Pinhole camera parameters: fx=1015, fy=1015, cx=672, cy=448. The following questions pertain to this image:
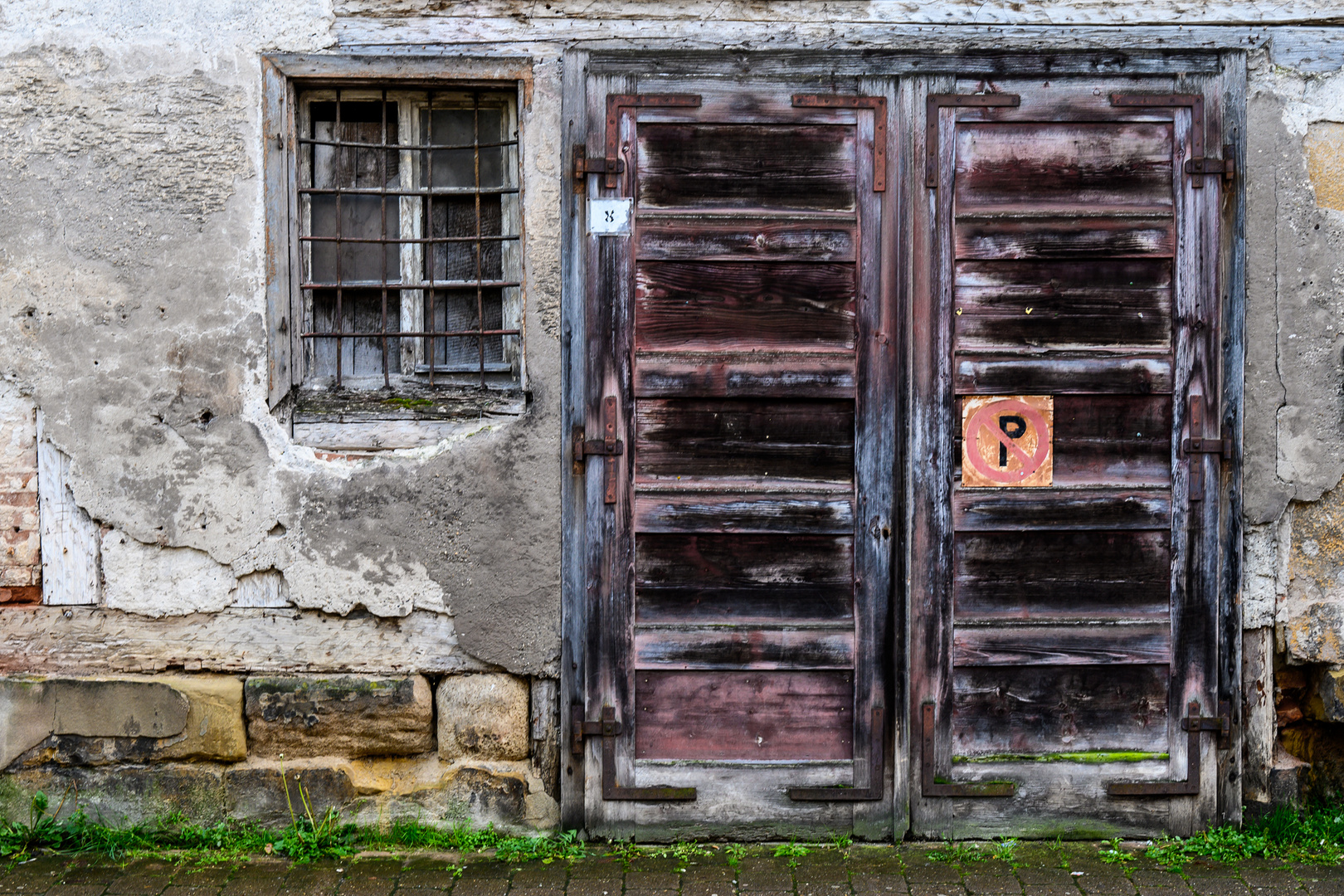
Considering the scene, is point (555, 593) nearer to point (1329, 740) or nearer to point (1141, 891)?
point (1141, 891)

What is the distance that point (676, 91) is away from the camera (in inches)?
134

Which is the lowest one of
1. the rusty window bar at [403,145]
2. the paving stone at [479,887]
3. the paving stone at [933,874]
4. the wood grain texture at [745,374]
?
the paving stone at [479,887]

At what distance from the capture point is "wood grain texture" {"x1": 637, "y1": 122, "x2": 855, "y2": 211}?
3.42 m

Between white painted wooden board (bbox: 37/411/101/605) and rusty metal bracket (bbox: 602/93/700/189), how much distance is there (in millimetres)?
2094

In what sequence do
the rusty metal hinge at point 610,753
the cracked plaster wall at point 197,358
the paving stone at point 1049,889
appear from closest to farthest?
the paving stone at point 1049,889 → the cracked plaster wall at point 197,358 → the rusty metal hinge at point 610,753

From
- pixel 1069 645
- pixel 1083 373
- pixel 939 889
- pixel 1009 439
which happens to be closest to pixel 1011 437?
pixel 1009 439

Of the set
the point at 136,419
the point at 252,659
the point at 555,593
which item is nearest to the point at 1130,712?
the point at 555,593

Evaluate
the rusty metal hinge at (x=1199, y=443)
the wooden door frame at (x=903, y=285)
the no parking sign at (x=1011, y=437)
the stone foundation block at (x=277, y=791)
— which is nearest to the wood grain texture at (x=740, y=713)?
the wooden door frame at (x=903, y=285)

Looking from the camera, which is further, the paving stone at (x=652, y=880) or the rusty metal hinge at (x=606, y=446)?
the rusty metal hinge at (x=606, y=446)

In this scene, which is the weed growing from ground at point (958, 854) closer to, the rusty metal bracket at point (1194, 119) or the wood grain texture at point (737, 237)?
the wood grain texture at point (737, 237)

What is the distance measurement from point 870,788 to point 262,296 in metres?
2.67

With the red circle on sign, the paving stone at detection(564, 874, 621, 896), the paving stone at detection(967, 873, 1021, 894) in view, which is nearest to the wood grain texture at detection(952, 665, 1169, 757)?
the paving stone at detection(967, 873, 1021, 894)

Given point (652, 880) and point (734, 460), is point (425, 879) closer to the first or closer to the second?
point (652, 880)

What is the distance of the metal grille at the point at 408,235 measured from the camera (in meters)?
3.56
